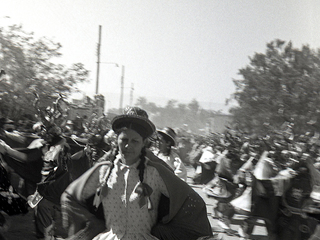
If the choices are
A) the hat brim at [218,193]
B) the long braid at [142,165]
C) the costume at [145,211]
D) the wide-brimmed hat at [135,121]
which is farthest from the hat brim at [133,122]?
the hat brim at [218,193]

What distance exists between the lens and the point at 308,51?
37.9 m

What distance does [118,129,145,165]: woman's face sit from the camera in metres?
3.02

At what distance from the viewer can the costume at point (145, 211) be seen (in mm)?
2867

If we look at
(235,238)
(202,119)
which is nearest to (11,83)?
(235,238)

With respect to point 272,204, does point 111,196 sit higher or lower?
higher

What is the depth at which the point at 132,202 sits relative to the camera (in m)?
2.89

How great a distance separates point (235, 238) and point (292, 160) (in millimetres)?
2362

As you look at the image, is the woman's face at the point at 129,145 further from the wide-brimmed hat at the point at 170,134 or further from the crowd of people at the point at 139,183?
Result: the wide-brimmed hat at the point at 170,134

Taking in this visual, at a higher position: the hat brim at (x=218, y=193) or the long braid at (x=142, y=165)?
the long braid at (x=142, y=165)

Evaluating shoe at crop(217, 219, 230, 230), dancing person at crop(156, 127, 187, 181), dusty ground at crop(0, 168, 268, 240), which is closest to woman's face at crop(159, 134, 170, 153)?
dancing person at crop(156, 127, 187, 181)

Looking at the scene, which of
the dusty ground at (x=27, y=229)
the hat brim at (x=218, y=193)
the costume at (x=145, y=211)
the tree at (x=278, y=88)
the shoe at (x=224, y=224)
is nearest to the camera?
the costume at (x=145, y=211)

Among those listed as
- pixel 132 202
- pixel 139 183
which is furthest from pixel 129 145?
pixel 132 202

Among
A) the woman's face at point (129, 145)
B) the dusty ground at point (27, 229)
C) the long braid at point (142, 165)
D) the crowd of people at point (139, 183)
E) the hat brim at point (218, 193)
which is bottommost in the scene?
the dusty ground at point (27, 229)

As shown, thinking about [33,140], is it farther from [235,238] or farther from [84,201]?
[84,201]
